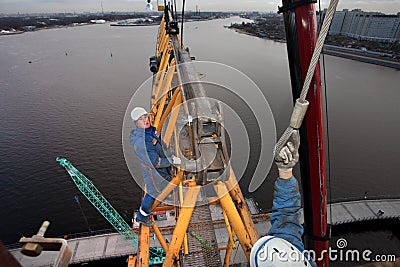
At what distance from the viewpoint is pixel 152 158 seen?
566 cm

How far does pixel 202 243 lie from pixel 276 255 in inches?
147

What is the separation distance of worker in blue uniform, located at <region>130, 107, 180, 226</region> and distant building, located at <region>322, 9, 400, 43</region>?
296ft

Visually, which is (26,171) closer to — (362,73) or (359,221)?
(359,221)

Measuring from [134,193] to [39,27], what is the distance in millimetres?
174297

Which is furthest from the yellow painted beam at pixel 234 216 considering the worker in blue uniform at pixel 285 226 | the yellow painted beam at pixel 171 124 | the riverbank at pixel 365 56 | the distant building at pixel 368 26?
the distant building at pixel 368 26

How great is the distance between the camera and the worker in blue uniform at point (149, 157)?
5469 mm

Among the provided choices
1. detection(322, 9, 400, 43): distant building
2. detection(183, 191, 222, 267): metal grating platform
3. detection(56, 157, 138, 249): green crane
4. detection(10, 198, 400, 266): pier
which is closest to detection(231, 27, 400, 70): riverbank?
detection(322, 9, 400, 43): distant building

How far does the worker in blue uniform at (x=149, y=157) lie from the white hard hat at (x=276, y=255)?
106 inches

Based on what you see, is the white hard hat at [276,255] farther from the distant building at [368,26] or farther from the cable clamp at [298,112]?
the distant building at [368,26]

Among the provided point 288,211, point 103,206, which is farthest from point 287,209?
point 103,206

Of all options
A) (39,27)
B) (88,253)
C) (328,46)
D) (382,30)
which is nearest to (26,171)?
(88,253)

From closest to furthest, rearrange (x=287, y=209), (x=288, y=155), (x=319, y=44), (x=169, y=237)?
(x=319, y=44), (x=288, y=155), (x=287, y=209), (x=169, y=237)

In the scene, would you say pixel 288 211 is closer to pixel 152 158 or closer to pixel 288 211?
pixel 288 211

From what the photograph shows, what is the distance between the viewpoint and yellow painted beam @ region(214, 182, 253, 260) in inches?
192
